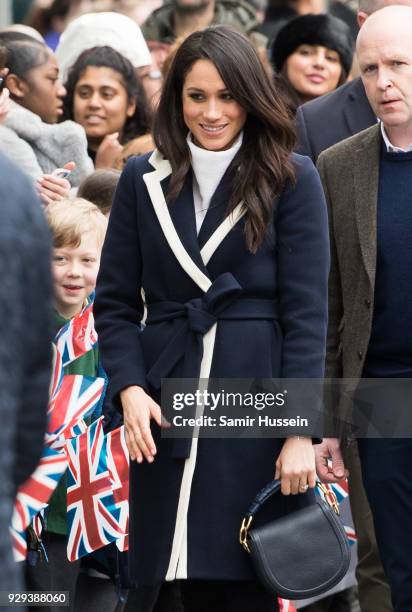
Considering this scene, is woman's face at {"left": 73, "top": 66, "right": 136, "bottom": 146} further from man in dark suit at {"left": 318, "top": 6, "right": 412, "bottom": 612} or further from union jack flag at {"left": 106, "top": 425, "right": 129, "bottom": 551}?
union jack flag at {"left": 106, "top": 425, "right": 129, "bottom": 551}

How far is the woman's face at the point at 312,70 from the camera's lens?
757 cm

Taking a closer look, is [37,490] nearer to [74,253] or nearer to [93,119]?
[74,253]

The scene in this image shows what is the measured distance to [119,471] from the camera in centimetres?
487

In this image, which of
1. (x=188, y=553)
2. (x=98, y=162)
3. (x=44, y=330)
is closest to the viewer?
(x=44, y=330)

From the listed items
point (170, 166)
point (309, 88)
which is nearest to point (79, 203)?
point (170, 166)

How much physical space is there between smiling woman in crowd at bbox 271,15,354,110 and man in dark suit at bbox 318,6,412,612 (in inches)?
106

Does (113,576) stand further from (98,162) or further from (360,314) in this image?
(98,162)

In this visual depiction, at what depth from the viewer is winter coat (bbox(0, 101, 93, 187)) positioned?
6.21 meters

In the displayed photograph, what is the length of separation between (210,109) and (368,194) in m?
0.70

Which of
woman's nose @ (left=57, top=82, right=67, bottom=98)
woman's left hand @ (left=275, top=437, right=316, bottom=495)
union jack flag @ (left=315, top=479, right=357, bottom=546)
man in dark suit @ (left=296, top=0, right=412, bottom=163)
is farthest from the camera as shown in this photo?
woman's nose @ (left=57, top=82, right=67, bottom=98)

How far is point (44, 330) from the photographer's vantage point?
220 cm

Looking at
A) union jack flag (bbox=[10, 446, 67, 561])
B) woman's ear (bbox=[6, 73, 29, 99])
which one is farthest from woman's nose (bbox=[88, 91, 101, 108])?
union jack flag (bbox=[10, 446, 67, 561])

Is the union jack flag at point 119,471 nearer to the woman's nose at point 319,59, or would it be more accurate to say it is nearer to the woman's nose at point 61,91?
the woman's nose at point 61,91

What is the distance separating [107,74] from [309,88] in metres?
1.05
